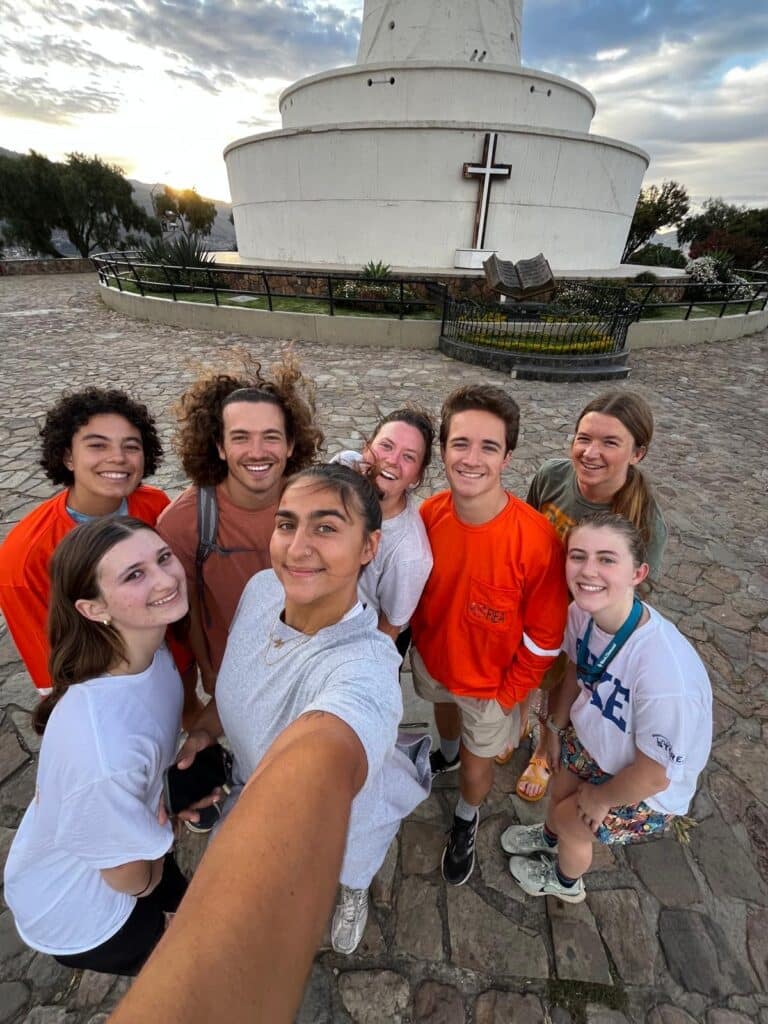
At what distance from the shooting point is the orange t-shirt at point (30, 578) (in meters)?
1.71

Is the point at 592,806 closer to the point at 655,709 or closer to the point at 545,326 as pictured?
the point at 655,709

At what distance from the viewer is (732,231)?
34.6 m

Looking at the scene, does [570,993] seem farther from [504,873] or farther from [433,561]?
[433,561]

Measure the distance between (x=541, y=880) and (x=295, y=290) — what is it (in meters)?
15.0

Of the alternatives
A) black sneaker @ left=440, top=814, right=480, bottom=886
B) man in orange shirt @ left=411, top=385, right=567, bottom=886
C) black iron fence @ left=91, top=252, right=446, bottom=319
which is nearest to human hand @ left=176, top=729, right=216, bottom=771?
man in orange shirt @ left=411, top=385, right=567, bottom=886

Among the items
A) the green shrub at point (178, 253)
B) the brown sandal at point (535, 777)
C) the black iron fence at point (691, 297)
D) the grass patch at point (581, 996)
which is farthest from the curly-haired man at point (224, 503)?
the green shrub at point (178, 253)

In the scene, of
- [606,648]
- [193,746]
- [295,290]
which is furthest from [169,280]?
[606,648]

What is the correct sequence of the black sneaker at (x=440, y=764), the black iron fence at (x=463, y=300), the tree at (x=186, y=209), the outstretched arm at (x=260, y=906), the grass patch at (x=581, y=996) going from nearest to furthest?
1. the outstretched arm at (x=260, y=906)
2. the grass patch at (x=581, y=996)
3. the black sneaker at (x=440, y=764)
4. the black iron fence at (x=463, y=300)
5. the tree at (x=186, y=209)

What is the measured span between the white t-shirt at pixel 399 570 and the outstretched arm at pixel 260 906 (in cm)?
90

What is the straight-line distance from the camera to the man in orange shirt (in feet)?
5.85

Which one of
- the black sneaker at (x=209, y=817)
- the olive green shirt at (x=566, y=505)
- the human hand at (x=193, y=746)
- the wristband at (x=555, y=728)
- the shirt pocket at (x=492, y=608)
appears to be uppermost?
the olive green shirt at (x=566, y=505)

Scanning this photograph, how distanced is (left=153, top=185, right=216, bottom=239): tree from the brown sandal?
54831 mm

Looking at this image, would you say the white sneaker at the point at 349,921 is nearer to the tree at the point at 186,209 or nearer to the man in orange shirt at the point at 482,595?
the man in orange shirt at the point at 482,595

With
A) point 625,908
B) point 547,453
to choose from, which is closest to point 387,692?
point 625,908
